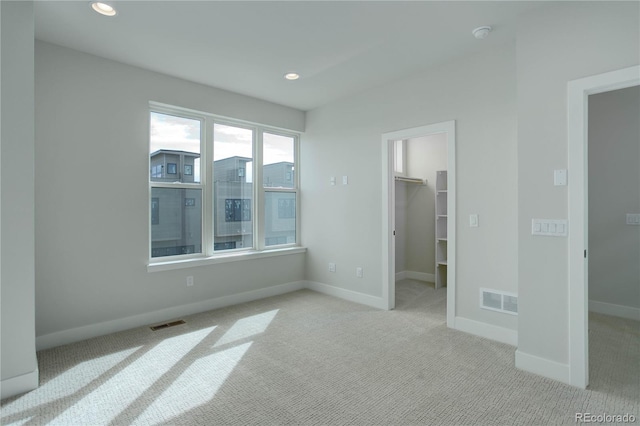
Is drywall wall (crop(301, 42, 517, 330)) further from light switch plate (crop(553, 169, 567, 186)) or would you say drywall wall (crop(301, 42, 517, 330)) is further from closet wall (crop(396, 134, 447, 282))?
closet wall (crop(396, 134, 447, 282))

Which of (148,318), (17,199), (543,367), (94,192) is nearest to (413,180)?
(543,367)

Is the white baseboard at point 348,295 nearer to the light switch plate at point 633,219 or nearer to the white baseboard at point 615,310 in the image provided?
the white baseboard at point 615,310

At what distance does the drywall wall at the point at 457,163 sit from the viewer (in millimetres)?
3084

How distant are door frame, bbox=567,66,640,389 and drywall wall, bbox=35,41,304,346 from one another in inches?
144

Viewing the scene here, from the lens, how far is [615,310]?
3.76m

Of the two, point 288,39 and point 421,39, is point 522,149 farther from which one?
point 288,39

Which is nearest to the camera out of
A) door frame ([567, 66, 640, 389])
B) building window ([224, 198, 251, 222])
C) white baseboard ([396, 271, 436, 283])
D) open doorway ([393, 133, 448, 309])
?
door frame ([567, 66, 640, 389])

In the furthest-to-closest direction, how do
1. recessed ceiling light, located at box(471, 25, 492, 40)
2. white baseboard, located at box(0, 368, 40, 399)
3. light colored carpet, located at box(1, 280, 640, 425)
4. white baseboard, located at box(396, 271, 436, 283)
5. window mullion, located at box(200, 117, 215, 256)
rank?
white baseboard, located at box(396, 271, 436, 283), window mullion, located at box(200, 117, 215, 256), recessed ceiling light, located at box(471, 25, 492, 40), white baseboard, located at box(0, 368, 40, 399), light colored carpet, located at box(1, 280, 640, 425)

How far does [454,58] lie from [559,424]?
3144 millimetres

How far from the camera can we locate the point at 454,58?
11.0 feet

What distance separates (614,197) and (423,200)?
8.24 feet

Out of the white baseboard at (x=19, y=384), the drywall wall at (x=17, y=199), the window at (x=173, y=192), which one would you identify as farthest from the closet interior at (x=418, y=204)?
the white baseboard at (x=19, y=384)

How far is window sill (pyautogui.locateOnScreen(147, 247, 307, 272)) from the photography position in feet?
12.0

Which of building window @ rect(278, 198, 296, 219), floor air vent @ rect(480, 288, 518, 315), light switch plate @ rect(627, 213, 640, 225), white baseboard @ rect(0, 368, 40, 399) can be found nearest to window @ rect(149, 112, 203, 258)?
building window @ rect(278, 198, 296, 219)
